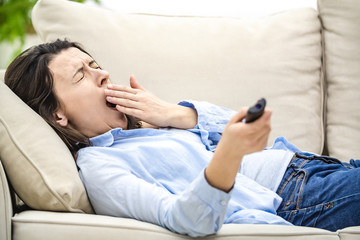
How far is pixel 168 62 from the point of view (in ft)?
5.35

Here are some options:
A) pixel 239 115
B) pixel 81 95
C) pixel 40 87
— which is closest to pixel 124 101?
pixel 81 95

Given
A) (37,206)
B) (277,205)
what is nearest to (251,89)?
(277,205)

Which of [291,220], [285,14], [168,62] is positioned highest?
[285,14]

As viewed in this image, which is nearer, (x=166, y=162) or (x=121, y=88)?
(x=166, y=162)

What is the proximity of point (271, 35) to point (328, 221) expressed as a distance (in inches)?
32.9

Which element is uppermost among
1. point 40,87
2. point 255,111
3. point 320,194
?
point 255,111

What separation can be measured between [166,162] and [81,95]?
0.32 meters

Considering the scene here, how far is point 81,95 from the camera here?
1.26m

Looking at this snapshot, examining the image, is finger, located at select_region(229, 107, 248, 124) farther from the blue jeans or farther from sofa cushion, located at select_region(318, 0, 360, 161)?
sofa cushion, located at select_region(318, 0, 360, 161)

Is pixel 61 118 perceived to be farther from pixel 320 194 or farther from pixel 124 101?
pixel 320 194

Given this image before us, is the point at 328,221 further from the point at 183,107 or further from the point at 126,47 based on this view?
the point at 126,47

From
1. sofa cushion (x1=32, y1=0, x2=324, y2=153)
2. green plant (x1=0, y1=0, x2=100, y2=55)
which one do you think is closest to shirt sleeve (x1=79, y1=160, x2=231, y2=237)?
sofa cushion (x1=32, y1=0, x2=324, y2=153)

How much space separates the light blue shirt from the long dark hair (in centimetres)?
7

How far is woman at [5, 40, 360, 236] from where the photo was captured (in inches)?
35.7
